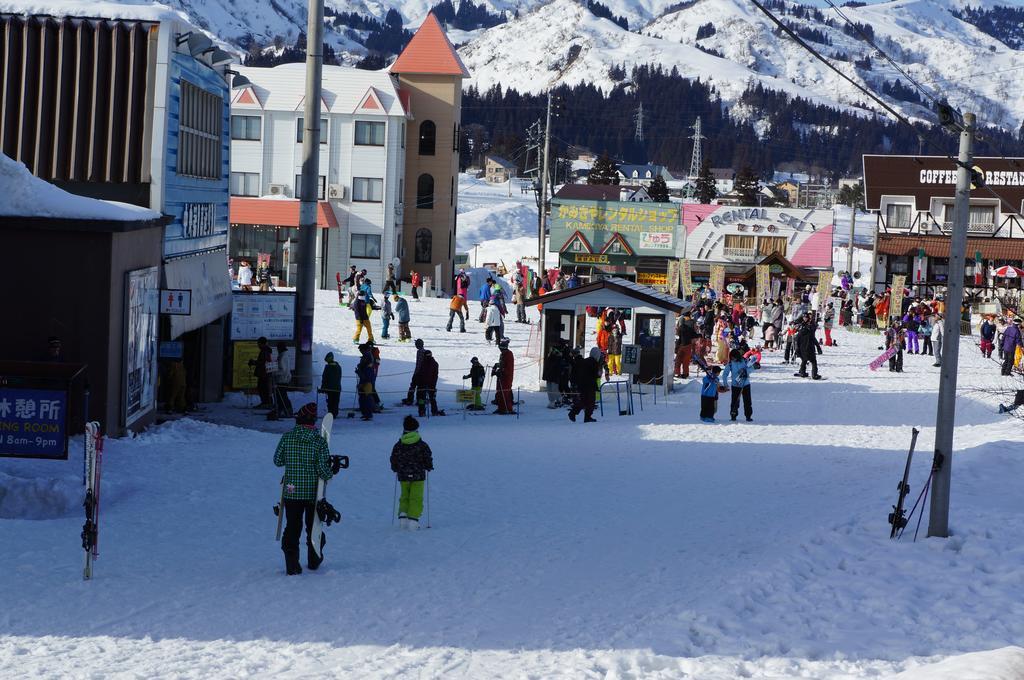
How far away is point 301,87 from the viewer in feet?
176

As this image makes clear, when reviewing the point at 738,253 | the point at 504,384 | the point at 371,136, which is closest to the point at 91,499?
the point at 504,384

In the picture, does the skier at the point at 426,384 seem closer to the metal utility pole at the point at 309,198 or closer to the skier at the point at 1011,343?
the metal utility pole at the point at 309,198

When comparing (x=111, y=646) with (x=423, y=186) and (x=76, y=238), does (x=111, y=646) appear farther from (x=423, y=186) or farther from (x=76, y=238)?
(x=423, y=186)

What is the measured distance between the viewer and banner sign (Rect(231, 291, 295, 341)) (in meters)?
23.0

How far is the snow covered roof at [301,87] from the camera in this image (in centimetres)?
5325

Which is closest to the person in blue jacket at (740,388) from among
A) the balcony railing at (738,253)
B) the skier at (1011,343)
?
the skier at (1011,343)

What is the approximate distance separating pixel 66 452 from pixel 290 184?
4247 cm

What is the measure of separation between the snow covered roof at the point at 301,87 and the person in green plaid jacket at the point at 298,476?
44339 mm

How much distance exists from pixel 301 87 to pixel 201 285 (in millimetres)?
34219

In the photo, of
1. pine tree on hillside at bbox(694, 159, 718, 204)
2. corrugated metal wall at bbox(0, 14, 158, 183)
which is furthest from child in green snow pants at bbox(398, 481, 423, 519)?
pine tree on hillside at bbox(694, 159, 718, 204)

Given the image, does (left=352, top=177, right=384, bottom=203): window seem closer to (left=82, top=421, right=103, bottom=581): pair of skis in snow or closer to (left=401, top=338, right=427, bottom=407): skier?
(left=401, top=338, right=427, bottom=407): skier

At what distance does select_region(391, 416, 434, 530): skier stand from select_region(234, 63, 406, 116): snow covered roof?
4240 centimetres

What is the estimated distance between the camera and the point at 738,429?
2102 cm

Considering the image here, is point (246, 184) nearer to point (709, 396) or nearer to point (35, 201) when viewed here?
point (709, 396)
